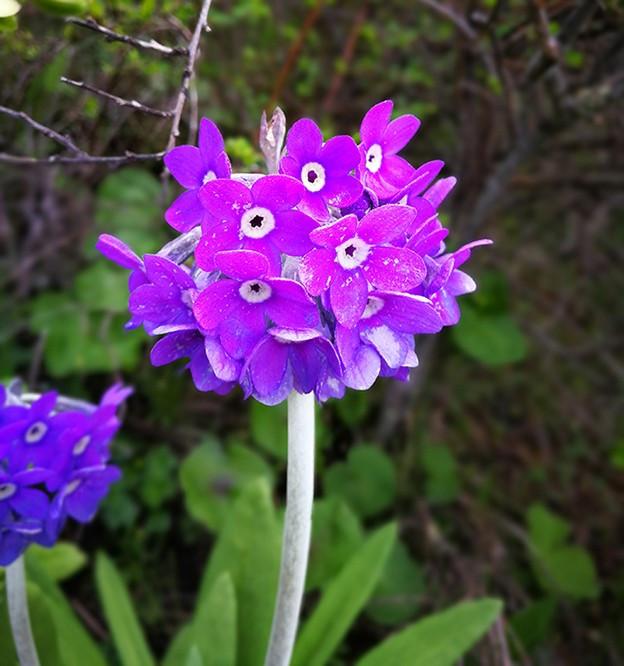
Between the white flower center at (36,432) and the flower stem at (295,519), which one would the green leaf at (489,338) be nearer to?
the flower stem at (295,519)

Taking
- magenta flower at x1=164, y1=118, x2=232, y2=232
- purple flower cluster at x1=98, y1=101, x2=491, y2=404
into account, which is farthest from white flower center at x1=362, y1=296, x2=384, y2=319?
magenta flower at x1=164, y1=118, x2=232, y2=232

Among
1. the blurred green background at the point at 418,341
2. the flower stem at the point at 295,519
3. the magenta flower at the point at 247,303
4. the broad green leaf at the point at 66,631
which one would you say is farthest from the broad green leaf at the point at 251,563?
the magenta flower at the point at 247,303

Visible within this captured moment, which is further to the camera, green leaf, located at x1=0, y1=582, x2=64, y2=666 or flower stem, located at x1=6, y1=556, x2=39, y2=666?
green leaf, located at x1=0, y1=582, x2=64, y2=666

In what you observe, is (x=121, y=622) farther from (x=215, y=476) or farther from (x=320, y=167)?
(x=320, y=167)

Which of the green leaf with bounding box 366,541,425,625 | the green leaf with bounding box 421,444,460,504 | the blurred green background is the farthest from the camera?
the green leaf with bounding box 421,444,460,504

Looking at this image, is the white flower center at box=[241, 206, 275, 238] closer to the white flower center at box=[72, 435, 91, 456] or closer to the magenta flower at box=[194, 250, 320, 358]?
the magenta flower at box=[194, 250, 320, 358]

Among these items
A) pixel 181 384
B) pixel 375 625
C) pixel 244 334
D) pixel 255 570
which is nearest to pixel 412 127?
pixel 244 334

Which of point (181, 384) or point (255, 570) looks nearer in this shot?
point (255, 570)

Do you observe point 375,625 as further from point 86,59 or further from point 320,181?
point 86,59
